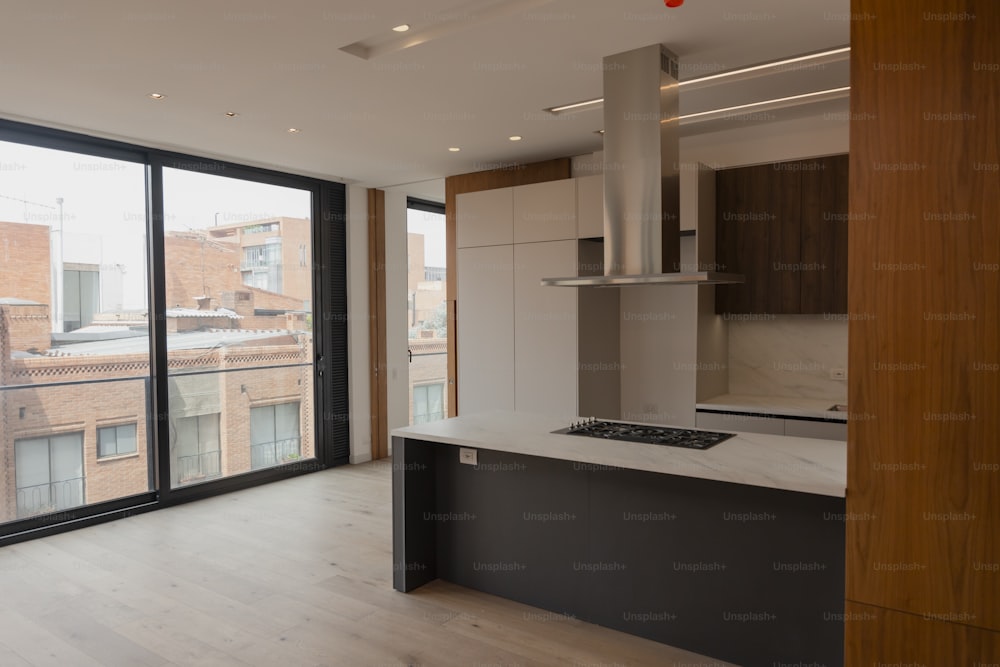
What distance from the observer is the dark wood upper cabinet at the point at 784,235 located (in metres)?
4.09

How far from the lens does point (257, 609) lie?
10.6ft

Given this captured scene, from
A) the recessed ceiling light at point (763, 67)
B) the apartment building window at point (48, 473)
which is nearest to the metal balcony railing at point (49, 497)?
the apartment building window at point (48, 473)

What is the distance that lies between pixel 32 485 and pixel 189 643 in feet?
7.11

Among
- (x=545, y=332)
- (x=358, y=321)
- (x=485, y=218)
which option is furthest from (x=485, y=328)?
(x=358, y=321)

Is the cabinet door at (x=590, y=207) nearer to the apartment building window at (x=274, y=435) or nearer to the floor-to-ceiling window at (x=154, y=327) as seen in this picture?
the floor-to-ceiling window at (x=154, y=327)

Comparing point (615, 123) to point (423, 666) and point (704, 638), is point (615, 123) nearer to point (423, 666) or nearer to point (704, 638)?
point (704, 638)

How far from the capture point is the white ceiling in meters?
2.73

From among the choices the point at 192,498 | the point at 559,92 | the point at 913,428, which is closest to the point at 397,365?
the point at 192,498

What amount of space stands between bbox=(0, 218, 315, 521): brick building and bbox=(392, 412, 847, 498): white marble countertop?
252 centimetres

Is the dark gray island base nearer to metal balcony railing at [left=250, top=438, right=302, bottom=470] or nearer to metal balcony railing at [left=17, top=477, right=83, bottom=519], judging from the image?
metal balcony railing at [left=17, top=477, right=83, bottom=519]

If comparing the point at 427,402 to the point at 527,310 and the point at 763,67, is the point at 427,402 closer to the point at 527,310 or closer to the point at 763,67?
the point at 527,310

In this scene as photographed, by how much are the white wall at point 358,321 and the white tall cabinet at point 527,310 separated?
146cm

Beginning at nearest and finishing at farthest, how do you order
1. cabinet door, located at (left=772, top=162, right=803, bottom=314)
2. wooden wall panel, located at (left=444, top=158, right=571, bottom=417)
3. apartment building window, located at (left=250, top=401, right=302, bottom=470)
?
cabinet door, located at (left=772, top=162, right=803, bottom=314) < wooden wall panel, located at (left=444, top=158, right=571, bottom=417) < apartment building window, located at (left=250, top=401, right=302, bottom=470)

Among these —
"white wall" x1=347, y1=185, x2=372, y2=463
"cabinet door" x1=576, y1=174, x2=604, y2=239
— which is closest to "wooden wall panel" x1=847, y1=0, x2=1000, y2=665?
"cabinet door" x1=576, y1=174, x2=604, y2=239
